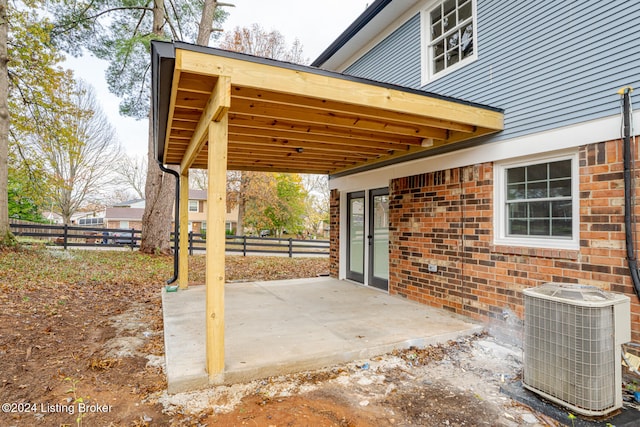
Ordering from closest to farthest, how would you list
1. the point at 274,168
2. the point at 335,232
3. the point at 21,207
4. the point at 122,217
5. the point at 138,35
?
the point at 274,168
the point at 335,232
the point at 138,35
the point at 21,207
the point at 122,217

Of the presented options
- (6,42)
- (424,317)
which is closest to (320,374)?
(424,317)

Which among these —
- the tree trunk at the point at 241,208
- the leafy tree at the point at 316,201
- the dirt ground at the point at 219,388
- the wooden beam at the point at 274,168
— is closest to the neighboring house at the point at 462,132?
the dirt ground at the point at 219,388

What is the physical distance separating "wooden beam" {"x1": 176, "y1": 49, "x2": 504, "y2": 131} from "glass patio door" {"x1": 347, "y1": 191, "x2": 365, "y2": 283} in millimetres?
3376

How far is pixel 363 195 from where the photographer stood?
7102 millimetres

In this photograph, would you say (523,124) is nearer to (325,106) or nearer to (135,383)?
(325,106)

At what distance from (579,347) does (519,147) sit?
238 centimetres

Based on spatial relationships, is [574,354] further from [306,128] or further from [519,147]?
[306,128]

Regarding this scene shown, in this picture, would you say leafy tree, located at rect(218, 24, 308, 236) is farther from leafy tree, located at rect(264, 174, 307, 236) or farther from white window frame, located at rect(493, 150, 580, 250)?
white window frame, located at rect(493, 150, 580, 250)

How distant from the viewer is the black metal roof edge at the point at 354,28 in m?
5.80

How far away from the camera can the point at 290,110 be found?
3.69m

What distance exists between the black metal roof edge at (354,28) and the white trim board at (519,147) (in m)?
2.66

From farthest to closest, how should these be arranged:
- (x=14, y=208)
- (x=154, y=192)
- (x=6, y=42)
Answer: (x=14, y=208) → (x=154, y=192) → (x=6, y=42)

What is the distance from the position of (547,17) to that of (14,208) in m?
25.6

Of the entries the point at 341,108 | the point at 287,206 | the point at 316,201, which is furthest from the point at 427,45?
the point at 316,201
